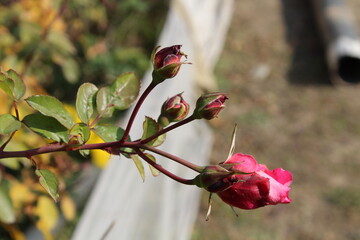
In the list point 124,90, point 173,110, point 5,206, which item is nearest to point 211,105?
point 173,110

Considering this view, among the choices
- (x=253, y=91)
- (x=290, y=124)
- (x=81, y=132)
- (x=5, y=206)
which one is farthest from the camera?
(x=253, y=91)

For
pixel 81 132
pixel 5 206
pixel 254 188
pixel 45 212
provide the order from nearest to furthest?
pixel 254 188 → pixel 81 132 → pixel 5 206 → pixel 45 212

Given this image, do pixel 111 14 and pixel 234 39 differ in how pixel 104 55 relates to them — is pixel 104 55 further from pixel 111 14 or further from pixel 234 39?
pixel 234 39

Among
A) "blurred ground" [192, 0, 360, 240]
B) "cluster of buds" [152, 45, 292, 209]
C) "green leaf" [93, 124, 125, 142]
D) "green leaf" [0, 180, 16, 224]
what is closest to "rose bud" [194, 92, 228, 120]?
"cluster of buds" [152, 45, 292, 209]

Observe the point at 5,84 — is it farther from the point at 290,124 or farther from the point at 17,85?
the point at 290,124

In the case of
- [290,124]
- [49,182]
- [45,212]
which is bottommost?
[290,124]

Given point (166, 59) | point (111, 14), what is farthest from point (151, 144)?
point (111, 14)

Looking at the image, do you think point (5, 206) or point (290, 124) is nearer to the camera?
point (5, 206)

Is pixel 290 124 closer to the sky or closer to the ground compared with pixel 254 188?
closer to the ground
